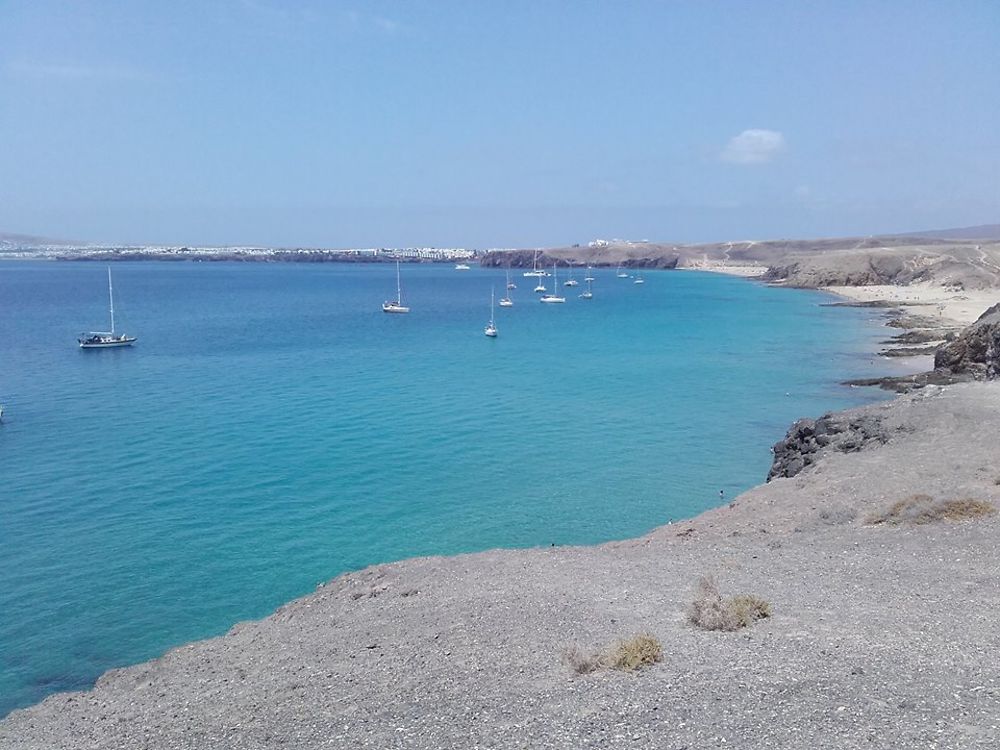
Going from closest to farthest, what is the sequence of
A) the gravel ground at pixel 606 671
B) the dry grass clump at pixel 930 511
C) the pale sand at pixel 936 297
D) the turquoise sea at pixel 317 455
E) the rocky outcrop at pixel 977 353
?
1. the gravel ground at pixel 606 671
2. the dry grass clump at pixel 930 511
3. the turquoise sea at pixel 317 455
4. the rocky outcrop at pixel 977 353
5. the pale sand at pixel 936 297

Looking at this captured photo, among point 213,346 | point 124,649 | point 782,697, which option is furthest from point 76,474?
point 213,346

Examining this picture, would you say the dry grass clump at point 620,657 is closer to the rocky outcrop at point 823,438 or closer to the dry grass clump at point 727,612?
the dry grass clump at point 727,612

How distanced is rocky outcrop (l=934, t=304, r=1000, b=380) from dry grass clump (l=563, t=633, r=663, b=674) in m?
34.3

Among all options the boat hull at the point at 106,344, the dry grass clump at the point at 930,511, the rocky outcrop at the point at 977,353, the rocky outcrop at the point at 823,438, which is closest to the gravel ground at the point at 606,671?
the dry grass clump at the point at 930,511

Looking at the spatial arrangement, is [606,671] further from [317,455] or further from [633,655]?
[317,455]

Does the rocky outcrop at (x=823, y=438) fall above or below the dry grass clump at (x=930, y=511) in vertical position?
below

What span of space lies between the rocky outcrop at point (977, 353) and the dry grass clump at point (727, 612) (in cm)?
3176

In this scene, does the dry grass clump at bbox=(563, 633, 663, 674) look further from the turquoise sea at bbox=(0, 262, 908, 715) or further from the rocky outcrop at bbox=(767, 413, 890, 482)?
the rocky outcrop at bbox=(767, 413, 890, 482)

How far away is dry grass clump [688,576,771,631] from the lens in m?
13.0

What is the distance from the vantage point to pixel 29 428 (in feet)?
122

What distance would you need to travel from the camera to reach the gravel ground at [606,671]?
9.98 meters

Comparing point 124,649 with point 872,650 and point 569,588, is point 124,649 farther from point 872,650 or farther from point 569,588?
point 872,650

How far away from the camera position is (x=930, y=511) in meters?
18.8

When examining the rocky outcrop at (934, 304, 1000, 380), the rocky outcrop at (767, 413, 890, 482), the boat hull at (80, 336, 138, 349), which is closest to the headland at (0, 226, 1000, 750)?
the rocky outcrop at (767, 413, 890, 482)
